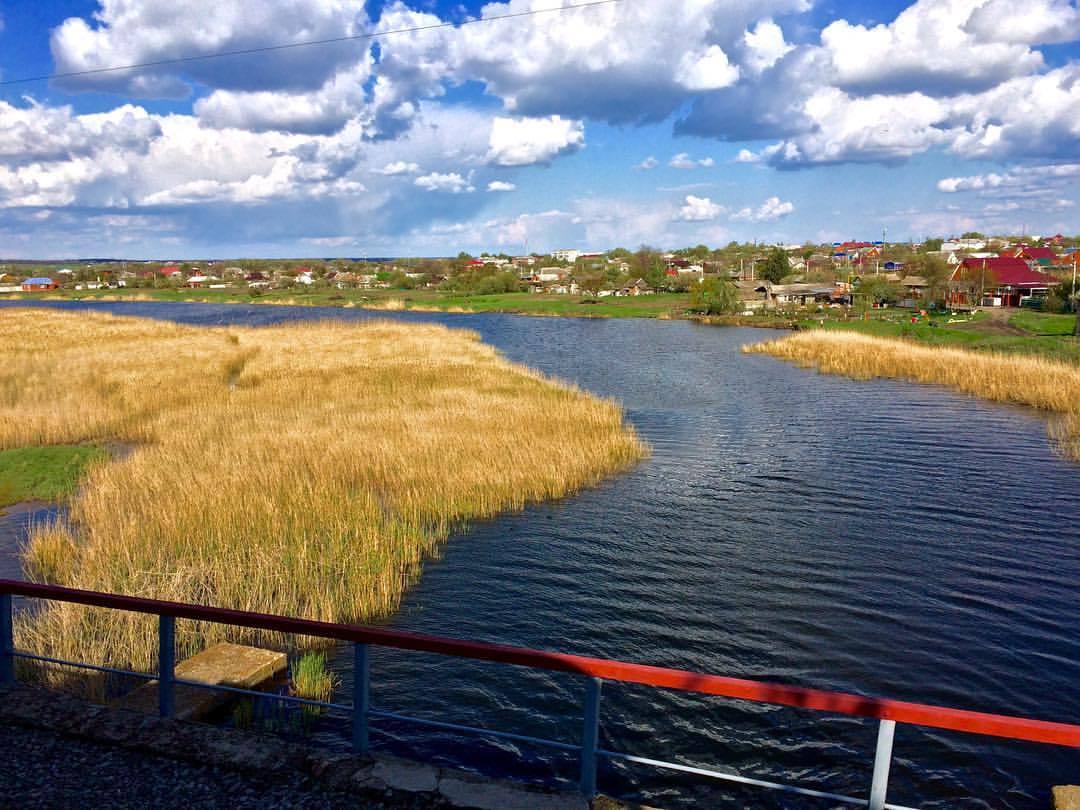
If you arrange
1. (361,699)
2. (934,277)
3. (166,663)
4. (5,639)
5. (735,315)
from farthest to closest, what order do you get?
(934,277) < (735,315) < (5,639) < (166,663) < (361,699)

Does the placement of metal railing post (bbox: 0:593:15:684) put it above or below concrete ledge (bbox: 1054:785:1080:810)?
above

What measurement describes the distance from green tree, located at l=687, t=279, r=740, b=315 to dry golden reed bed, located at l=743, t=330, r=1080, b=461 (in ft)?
128

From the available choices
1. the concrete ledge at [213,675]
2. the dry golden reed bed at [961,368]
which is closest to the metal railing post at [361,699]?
the concrete ledge at [213,675]

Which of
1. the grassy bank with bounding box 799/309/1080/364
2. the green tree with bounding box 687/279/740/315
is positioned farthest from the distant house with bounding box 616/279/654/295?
the grassy bank with bounding box 799/309/1080/364

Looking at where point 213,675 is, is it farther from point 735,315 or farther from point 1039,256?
point 1039,256

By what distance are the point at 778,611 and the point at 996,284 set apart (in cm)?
8828

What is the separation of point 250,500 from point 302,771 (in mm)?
11779

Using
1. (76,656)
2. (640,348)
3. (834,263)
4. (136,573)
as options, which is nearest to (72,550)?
(136,573)

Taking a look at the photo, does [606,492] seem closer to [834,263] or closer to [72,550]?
[72,550]

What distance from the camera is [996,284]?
8775 cm

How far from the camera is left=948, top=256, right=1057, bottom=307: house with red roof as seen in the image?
8644 centimetres

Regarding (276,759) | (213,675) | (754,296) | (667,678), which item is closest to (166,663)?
(276,759)

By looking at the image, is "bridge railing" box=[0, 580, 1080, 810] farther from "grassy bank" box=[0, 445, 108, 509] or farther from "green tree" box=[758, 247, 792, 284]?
"green tree" box=[758, 247, 792, 284]

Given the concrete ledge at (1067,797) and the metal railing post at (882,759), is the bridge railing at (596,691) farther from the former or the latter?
the concrete ledge at (1067,797)
